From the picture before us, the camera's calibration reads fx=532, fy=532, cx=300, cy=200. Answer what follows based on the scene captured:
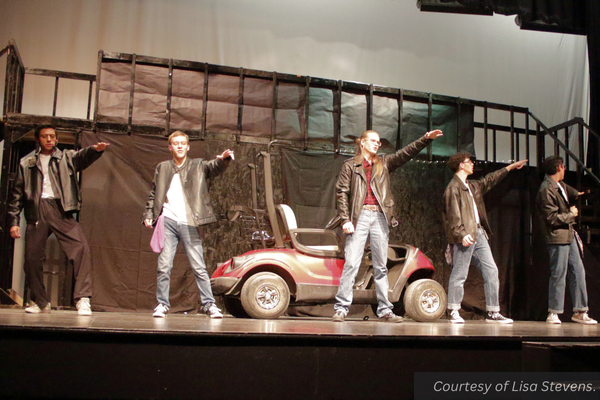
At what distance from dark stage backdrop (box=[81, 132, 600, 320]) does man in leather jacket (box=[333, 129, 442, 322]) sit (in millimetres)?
1999

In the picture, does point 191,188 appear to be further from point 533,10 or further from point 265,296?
point 533,10

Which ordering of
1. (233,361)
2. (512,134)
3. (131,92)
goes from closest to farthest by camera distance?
(233,361) → (131,92) → (512,134)

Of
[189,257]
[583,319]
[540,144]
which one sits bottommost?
[583,319]

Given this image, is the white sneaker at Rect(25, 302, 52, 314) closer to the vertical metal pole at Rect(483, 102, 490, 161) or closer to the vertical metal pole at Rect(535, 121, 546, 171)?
the vertical metal pole at Rect(483, 102, 490, 161)

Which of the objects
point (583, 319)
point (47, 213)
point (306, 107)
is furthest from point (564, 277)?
point (47, 213)

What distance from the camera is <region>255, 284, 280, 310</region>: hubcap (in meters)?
5.38

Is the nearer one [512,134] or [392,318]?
[392,318]

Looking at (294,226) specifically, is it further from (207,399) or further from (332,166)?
(207,399)

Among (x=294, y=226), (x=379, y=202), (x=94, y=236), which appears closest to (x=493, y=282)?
(x=379, y=202)

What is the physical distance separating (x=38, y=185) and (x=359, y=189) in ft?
10.2

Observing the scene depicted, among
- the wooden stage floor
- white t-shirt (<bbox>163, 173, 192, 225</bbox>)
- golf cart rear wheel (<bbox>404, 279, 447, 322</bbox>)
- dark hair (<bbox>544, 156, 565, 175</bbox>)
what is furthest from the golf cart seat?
dark hair (<bbox>544, 156, 565, 175</bbox>)

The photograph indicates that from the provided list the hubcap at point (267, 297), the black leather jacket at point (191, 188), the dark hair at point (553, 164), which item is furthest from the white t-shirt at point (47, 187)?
the dark hair at point (553, 164)

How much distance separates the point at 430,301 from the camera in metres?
5.83

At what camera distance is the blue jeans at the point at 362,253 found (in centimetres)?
505
